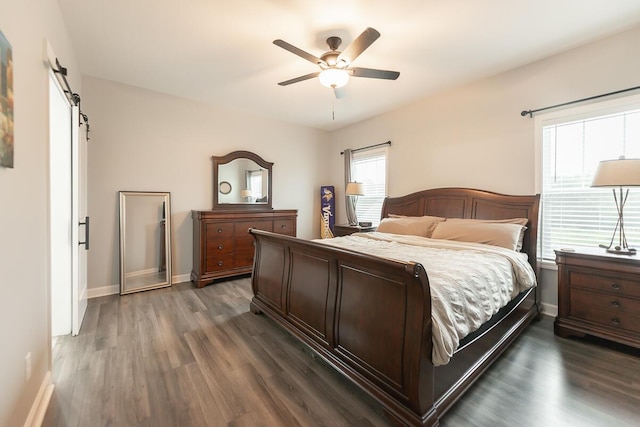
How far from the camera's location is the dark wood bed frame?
4.58ft

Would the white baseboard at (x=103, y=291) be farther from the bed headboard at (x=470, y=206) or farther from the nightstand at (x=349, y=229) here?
the bed headboard at (x=470, y=206)

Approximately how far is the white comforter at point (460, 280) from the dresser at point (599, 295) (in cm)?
36

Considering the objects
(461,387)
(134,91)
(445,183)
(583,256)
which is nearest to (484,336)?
(461,387)

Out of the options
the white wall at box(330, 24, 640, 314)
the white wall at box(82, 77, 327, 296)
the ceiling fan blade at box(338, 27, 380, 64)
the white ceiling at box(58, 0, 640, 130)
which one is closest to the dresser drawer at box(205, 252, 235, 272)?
the white wall at box(82, 77, 327, 296)

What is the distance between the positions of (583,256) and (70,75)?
502cm

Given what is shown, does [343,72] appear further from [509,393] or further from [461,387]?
[509,393]

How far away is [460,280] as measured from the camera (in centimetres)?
172

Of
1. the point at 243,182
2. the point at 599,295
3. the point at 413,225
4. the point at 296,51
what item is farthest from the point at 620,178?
the point at 243,182

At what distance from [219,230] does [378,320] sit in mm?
3050

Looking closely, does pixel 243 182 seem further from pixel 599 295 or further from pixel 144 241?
pixel 599 295

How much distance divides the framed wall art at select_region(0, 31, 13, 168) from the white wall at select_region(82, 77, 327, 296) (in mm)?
2698

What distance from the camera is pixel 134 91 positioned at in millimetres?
3723

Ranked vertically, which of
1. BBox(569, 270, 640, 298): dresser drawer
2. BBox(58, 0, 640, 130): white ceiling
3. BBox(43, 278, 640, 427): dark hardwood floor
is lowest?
BBox(43, 278, 640, 427): dark hardwood floor

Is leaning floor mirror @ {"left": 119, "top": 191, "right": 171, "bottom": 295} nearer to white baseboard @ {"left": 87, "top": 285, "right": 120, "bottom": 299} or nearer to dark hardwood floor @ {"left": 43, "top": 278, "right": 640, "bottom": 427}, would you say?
white baseboard @ {"left": 87, "top": 285, "right": 120, "bottom": 299}
